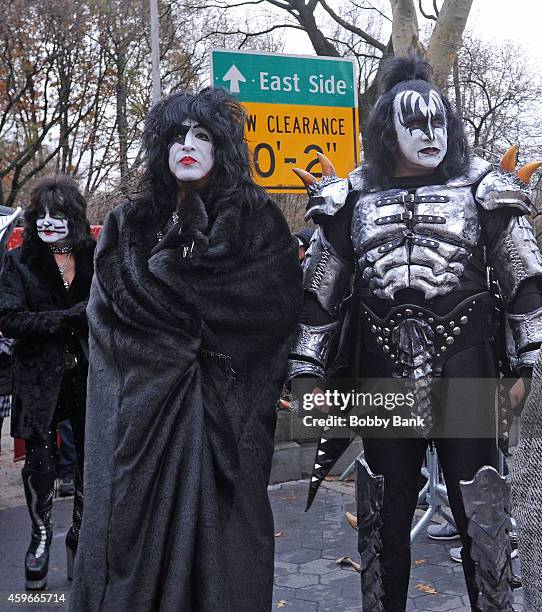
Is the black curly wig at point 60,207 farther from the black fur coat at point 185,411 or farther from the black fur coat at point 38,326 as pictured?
the black fur coat at point 185,411

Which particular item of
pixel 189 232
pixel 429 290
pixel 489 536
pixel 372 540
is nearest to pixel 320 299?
pixel 429 290

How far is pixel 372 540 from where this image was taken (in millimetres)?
Result: 2891

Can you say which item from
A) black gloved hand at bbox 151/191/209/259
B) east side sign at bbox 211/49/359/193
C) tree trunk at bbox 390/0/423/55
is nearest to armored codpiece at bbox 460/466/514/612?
black gloved hand at bbox 151/191/209/259

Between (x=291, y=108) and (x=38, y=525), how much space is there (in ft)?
9.04

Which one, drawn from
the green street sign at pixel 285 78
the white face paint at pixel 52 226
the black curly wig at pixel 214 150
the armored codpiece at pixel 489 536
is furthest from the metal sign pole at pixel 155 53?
the armored codpiece at pixel 489 536

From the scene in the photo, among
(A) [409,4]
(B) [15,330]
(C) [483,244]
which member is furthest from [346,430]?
(A) [409,4]

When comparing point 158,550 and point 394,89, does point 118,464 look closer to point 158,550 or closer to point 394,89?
point 158,550

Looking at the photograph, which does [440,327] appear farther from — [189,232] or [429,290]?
[189,232]

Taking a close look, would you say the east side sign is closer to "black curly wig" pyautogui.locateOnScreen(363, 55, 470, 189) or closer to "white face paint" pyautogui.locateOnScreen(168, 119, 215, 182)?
"black curly wig" pyautogui.locateOnScreen(363, 55, 470, 189)

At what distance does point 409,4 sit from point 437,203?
7.79 metres

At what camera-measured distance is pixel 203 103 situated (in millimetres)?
2963

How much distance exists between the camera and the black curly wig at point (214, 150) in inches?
115

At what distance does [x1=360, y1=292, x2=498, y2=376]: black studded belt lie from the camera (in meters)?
2.84

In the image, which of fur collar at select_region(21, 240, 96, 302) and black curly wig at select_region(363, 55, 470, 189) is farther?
fur collar at select_region(21, 240, 96, 302)
